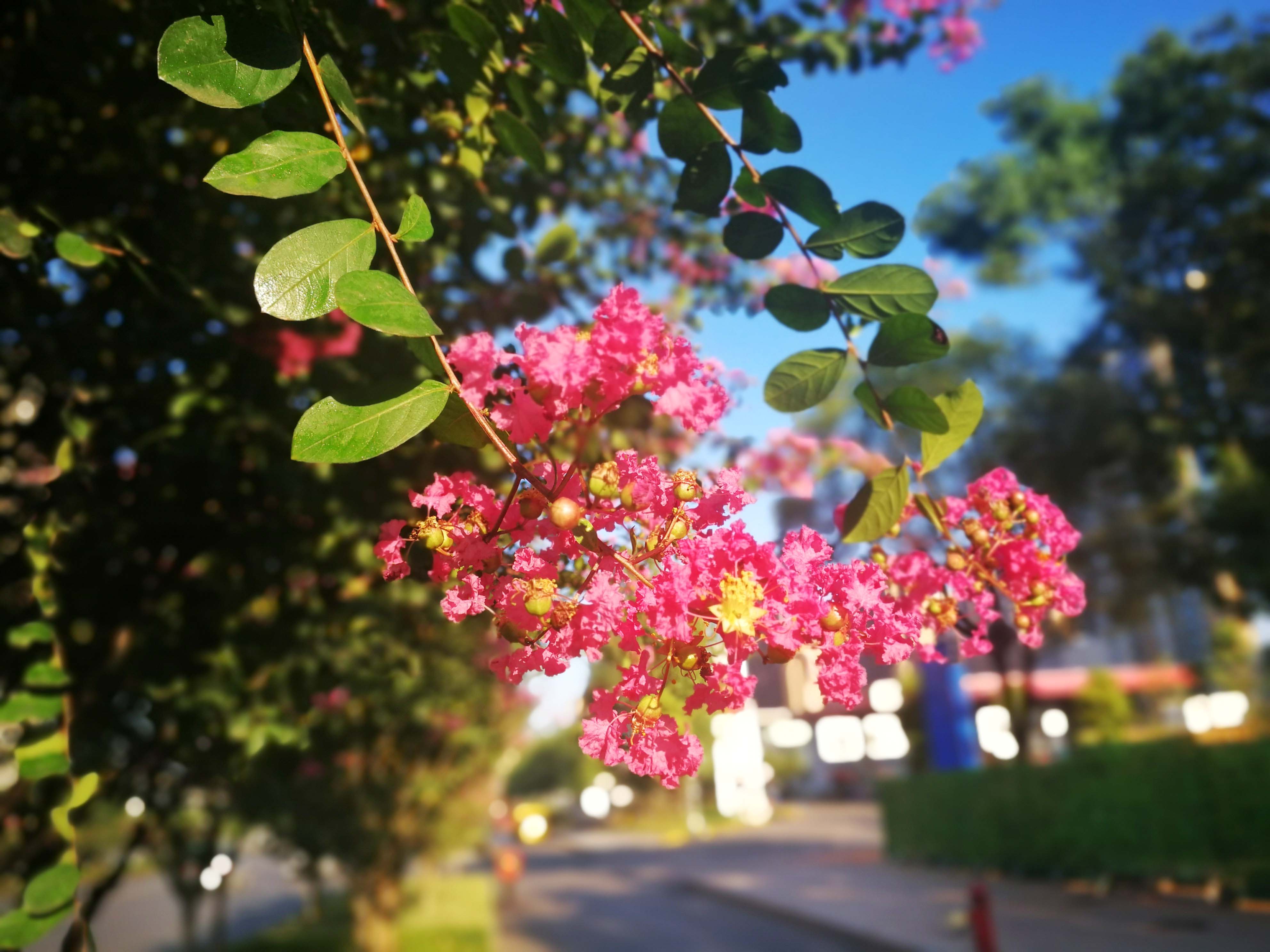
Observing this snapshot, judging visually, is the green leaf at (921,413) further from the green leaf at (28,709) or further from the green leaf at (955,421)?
the green leaf at (28,709)

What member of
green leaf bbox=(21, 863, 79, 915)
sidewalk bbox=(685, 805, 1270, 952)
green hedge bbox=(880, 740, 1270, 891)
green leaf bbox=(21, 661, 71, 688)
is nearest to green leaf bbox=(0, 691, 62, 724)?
green leaf bbox=(21, 661, 71, 688)

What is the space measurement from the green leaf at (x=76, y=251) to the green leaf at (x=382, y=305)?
1.18m

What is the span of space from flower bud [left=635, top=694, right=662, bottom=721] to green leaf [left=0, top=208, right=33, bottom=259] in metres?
1.67

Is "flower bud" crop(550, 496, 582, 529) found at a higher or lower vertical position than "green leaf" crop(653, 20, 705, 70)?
lower

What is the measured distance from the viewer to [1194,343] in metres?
14.9

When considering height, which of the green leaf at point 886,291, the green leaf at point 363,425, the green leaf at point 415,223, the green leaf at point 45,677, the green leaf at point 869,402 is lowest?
the green leaf at point 45,677

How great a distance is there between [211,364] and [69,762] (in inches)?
48.0

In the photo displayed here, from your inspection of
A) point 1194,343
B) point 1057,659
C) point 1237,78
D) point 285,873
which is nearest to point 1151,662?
point 1057,659

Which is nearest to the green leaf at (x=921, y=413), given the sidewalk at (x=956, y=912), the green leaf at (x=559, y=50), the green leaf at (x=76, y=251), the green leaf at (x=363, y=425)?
the green leaf at (x=363, y=425)

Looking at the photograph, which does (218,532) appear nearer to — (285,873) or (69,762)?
(69,762)

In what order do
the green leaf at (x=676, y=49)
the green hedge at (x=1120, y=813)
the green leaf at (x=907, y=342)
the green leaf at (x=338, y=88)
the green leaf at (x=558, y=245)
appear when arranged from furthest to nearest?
the green hedge at (x=1120, y=813)
the green leaf at (x=558, y=245)
the green leaf at (x=676, y=49)
the green leaf at (x=907, y=342)
the green leaf at (x=338, y=88)

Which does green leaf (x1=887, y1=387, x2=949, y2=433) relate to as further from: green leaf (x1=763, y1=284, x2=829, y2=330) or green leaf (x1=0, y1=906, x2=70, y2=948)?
green leaf (x1=0, y1=906, x2=70, y2=948)

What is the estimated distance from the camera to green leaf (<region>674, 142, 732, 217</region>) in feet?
5.18

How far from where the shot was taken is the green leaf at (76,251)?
1.91m
